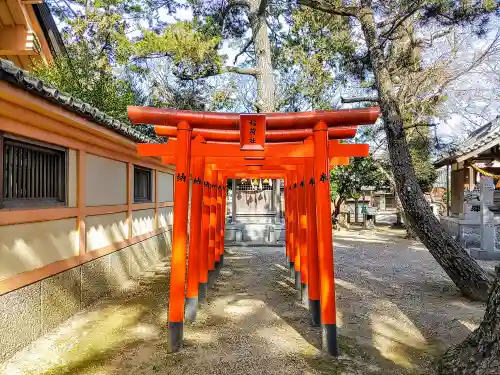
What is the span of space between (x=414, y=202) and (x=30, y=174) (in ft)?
20.1

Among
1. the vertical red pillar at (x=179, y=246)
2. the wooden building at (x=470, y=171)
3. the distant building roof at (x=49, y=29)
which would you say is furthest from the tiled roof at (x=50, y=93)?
the wooden building at (x=470, y=171)

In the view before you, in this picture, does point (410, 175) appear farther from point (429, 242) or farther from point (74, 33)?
point (74, 33)

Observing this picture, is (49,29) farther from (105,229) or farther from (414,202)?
(414,202)

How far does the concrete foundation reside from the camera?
4176mm

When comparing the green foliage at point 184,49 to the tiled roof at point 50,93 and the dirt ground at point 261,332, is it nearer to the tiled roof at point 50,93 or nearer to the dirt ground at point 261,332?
the tiled roof at point 50,93

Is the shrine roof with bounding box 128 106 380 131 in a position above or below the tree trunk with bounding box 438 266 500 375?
above

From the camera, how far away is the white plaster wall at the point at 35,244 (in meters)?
4.23

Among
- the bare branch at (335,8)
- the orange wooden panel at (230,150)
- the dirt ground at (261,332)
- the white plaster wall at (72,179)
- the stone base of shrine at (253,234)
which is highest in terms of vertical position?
the bare branch at (335,8)

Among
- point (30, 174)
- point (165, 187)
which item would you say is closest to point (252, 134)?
point (30, 174)

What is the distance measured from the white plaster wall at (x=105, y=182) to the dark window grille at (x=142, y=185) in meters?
1.07

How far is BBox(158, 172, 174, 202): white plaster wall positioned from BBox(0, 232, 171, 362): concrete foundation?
9.31 feet

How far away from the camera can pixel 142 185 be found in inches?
384

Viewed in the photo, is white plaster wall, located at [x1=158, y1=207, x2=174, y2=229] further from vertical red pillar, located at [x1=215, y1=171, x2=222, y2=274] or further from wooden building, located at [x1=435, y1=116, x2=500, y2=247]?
wooden building, located at [x1=435, y1=116, x2=500, y2=247]

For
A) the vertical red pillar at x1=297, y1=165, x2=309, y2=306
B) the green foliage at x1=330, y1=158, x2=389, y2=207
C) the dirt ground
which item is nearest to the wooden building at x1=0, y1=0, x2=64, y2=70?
→ the dirt ground
